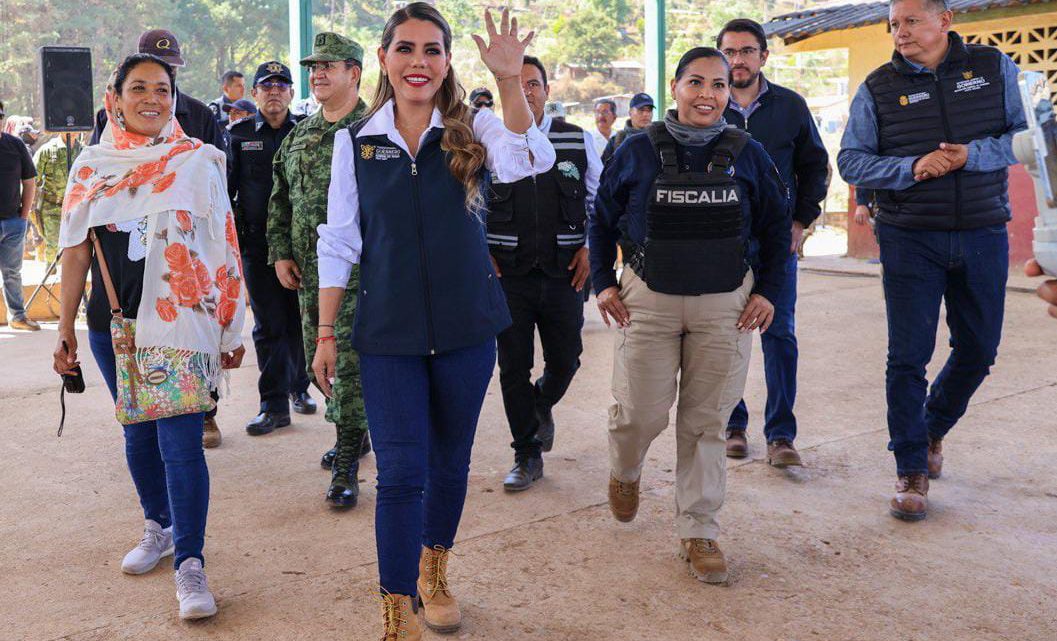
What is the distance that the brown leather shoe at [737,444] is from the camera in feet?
16.7

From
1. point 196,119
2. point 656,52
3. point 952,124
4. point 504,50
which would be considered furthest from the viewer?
point 656,52

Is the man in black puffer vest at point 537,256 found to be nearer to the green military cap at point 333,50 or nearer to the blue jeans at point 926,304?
the green military cap at point 333,50

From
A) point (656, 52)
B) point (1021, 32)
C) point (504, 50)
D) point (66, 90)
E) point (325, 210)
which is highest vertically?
point (656, 52)

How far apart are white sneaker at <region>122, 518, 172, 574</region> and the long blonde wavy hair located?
1.81 meters

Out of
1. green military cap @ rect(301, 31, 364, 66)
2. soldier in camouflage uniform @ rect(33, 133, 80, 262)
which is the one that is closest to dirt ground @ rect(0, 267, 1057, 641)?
green military cap @ rect(301, 31, 364, 66)

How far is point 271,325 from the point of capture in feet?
18.9

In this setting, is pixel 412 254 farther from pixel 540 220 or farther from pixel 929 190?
pixel 929 190

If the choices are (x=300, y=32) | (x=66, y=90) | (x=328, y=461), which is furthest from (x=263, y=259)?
(x=300, y=32)

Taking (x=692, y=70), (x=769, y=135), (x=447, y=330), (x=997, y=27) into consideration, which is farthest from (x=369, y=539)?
(x=997, y=27)

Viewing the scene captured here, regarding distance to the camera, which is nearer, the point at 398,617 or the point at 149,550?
the point at 398,617

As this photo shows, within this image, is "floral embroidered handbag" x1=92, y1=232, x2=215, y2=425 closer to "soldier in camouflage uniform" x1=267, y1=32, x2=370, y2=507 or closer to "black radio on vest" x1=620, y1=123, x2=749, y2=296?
"soldier in camouflage uniform" x1=267, y1=32, x2=370, y2=507

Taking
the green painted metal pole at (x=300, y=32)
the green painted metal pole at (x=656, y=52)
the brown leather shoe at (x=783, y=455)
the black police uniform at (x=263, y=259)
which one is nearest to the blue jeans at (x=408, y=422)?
the brown leather shoe at (x=783, y=455)

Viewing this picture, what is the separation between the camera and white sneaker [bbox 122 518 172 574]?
381cm

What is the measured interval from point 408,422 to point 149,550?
1.44 meters
